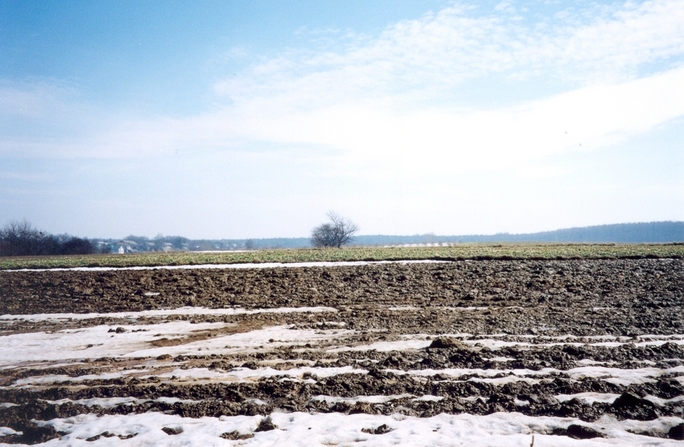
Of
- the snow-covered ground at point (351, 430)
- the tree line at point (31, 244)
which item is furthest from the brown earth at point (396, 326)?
the tree line at point (31, 244)

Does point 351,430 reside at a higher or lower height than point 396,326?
lower

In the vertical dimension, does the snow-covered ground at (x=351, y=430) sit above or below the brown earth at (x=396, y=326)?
below

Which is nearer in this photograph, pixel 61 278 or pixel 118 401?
pixel 118 401

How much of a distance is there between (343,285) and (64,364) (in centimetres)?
1167

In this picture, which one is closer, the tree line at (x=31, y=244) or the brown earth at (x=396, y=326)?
the brown earth at (x=396, y=326)

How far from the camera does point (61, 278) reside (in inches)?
891

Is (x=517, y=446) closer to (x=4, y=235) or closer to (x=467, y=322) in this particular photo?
(x=467, y=322)

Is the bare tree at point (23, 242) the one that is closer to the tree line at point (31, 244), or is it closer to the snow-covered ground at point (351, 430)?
the tree line at point (31, 244)

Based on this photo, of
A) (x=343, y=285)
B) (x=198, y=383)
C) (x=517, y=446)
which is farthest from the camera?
(x=343, y=285)

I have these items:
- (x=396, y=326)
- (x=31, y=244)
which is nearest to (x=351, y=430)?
(x=396, y=326)

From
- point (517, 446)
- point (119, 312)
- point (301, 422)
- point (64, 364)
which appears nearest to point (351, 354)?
point (301, 422)

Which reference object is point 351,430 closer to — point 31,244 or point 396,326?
point 396,326

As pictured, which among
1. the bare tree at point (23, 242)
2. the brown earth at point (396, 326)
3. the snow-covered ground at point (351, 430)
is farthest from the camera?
the bare tree at point (23, 242)

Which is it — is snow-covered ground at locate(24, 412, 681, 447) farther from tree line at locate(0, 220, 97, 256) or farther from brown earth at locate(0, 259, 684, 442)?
tree line at locate(0, 220, 97, 256)
